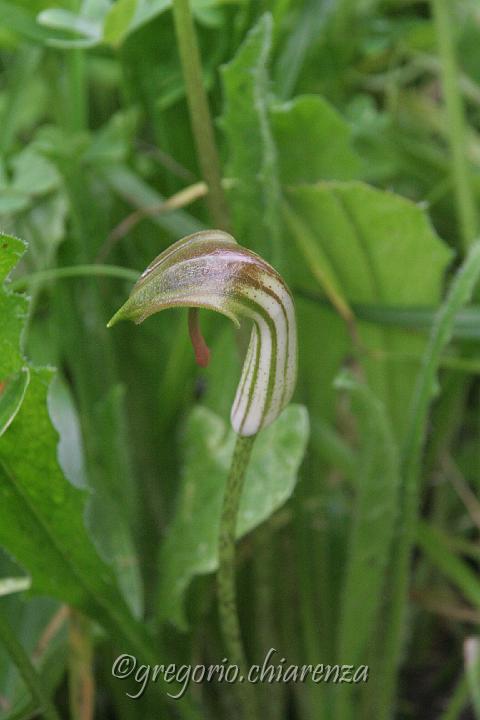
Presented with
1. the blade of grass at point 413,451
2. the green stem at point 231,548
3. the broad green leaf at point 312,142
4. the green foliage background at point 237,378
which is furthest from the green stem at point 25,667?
the broad green leaf at point 312,142

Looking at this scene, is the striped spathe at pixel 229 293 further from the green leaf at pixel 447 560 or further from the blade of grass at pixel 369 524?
the green leaf at pixel 447 560

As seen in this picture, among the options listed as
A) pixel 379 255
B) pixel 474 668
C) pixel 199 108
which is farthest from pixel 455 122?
pixel 474 668

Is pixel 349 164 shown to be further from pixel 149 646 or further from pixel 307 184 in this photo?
pixel 149 646

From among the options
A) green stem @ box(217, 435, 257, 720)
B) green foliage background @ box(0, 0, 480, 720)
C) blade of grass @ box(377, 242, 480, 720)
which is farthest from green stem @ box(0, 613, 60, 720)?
blade of grass @ box(377, 242, 480, 720)

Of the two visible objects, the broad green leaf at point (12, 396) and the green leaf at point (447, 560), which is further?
the green leaf at point (447, 560)

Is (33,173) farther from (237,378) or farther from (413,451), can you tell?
(413,451)

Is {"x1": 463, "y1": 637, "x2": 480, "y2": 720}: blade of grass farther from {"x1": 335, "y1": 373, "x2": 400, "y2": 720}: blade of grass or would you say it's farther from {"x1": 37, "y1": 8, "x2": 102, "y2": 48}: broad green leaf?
{"x1": 37, "y1": 8, "x2": 102, "y2": 48}: broad green leaf
